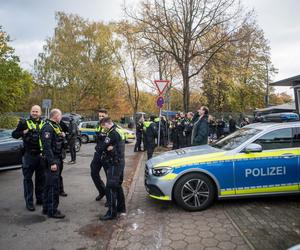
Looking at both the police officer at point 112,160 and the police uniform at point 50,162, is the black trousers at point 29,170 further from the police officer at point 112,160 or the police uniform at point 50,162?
the police officer at point 112,160

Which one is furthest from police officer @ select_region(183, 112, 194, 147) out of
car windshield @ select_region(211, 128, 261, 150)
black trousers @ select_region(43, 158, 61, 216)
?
black trousers @ select_region(43, 158, 61, 216)

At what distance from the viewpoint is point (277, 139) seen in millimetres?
5590

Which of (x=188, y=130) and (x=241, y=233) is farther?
(x=188, y=130)

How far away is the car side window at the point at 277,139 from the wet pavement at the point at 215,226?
1.09m

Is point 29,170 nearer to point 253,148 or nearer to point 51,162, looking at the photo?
point 51,162

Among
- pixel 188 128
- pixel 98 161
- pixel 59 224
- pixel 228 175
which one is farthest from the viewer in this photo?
pixel 188 128

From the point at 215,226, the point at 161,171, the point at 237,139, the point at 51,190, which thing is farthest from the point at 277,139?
the point at 51,190

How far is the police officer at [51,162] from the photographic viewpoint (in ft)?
16.7

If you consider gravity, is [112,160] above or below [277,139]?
below

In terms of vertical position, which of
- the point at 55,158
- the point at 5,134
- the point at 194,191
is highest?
the point at 5,134

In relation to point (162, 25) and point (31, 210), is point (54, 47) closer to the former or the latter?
point (162, 25)

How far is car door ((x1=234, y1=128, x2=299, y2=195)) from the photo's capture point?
532 cm

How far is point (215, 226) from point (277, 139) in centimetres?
210

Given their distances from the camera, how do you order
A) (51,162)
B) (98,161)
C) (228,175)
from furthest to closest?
(98,161) → (228,175) → (51,162)
